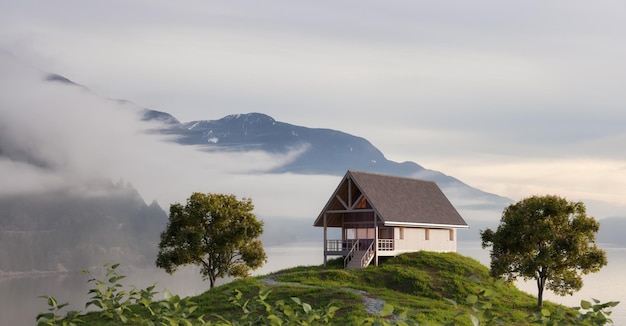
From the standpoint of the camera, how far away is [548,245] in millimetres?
45719

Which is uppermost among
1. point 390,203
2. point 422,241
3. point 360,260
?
point 390,203

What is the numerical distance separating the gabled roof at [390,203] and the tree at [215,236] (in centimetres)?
797

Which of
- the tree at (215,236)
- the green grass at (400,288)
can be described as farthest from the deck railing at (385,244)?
the tree at (215,236)

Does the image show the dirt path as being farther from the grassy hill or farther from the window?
the window

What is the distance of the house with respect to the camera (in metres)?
57.5

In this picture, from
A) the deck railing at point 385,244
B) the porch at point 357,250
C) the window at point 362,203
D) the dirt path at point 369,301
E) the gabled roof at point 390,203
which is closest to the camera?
the dirt path at point 369,301

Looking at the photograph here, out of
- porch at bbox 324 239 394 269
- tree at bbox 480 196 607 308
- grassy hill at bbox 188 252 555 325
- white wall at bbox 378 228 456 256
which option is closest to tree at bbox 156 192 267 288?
grassy hill at bbox 188 252 555 325

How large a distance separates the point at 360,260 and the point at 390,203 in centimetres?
627

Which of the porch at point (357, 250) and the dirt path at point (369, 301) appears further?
the porch at point (357, 250)

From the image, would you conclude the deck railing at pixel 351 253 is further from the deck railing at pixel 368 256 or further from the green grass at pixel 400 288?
the deck railing at pixel 368 256

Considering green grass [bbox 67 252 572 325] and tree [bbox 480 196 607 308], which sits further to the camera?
tree [bbox 480 196 607 308]

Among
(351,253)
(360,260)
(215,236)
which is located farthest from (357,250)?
(215,236)

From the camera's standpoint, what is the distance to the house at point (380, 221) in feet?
189

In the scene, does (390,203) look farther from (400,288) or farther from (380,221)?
(400,288)
